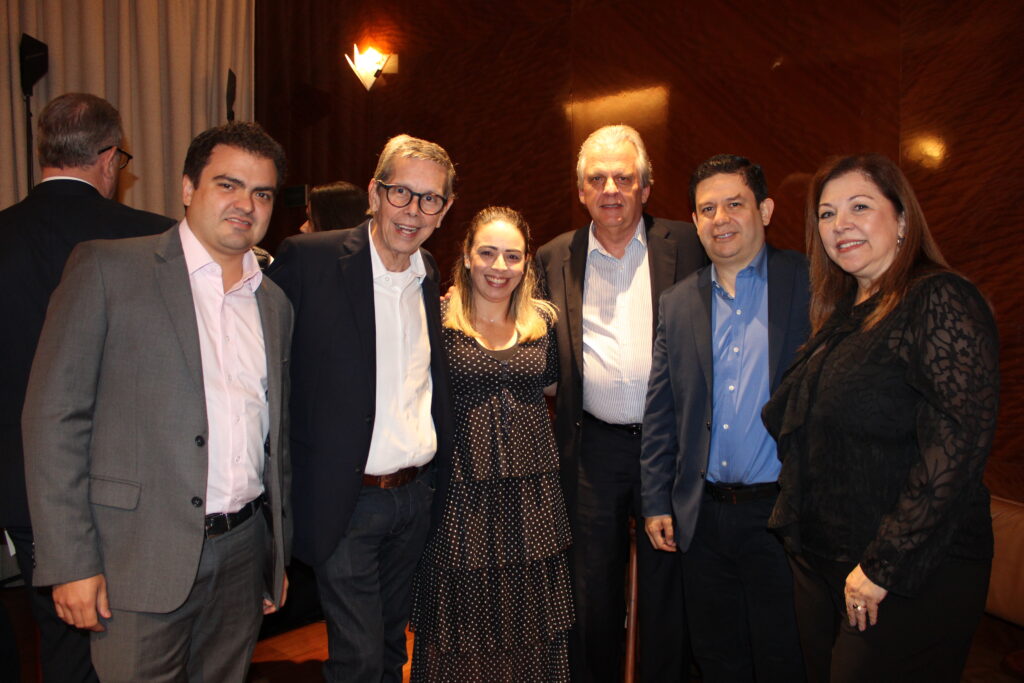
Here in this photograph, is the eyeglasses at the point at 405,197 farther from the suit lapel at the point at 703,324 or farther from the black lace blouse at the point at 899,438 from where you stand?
the black lace blouse at the point at 899,438

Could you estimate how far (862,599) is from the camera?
5.38 ft

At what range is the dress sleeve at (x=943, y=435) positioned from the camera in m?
1.55

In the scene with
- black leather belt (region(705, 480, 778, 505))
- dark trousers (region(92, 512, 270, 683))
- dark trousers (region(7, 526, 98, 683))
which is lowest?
dark trousers (region(7, 526, 98, 683))

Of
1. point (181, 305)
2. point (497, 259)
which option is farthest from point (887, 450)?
point (181, 305)

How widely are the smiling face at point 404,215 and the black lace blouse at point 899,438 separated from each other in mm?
1221

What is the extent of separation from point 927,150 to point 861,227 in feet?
5.64

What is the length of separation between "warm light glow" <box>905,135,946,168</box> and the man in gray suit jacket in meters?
2.74

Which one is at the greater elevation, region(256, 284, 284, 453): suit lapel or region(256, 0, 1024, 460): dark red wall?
region(256, 0, 1024, 460): dark red wall

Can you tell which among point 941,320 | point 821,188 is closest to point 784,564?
point 941,320

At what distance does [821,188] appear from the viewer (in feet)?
6.35

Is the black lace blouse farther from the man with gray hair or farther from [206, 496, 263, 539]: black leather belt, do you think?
[206, 496, 263, 539]: black leather belt

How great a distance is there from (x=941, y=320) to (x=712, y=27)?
8.57 ft

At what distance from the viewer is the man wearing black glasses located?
215cm

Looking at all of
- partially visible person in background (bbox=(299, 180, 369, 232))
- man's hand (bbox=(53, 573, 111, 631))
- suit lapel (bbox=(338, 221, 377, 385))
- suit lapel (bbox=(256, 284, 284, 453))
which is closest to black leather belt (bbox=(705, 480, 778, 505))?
suit lapel (bbox=(338, 221, 377, 385))
